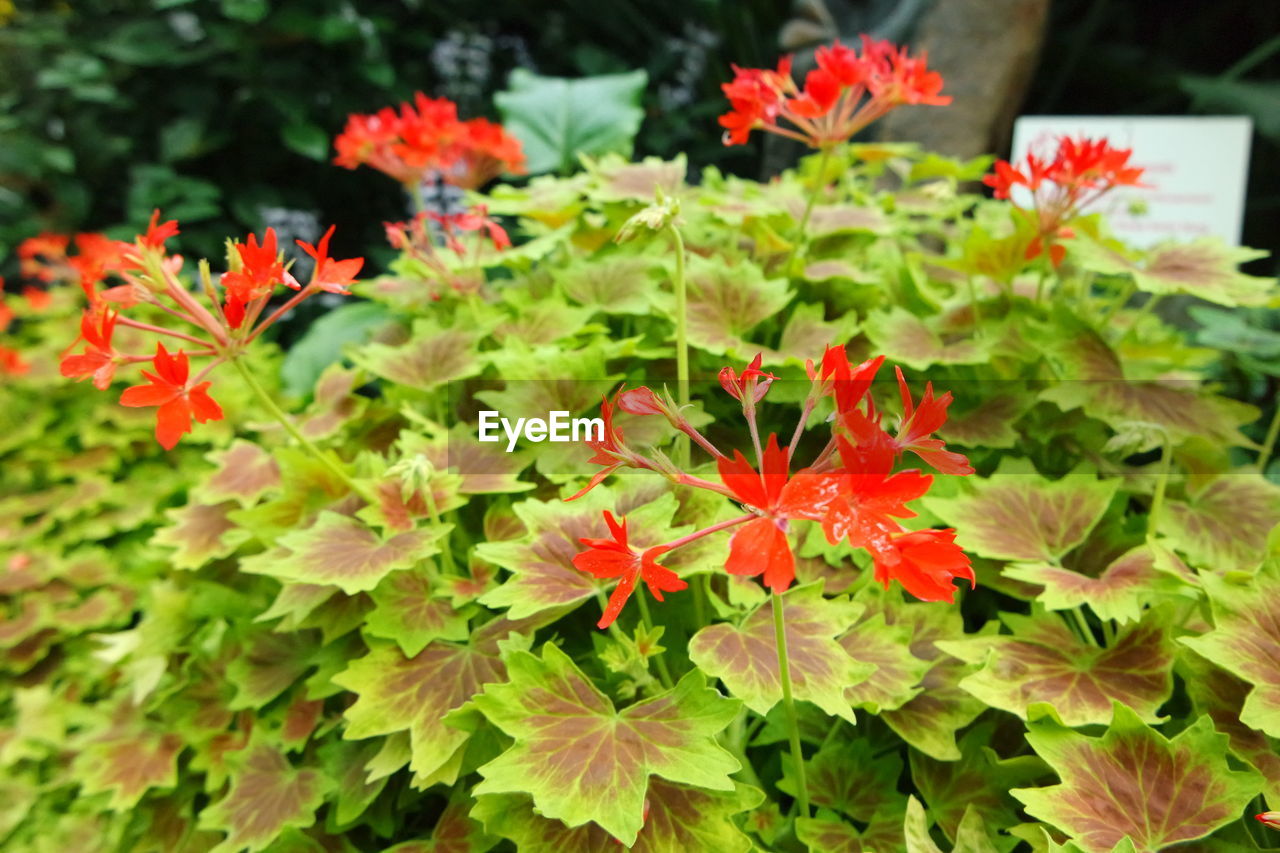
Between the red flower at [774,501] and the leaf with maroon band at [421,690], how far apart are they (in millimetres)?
268

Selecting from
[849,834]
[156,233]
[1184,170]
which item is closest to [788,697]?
[849,834]

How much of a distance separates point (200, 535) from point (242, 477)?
69mm

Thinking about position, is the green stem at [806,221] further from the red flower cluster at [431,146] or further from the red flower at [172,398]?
the red flower at [172,398]

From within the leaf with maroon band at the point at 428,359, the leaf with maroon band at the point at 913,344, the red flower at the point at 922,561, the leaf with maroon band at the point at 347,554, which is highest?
the red flower at the point at 922,561

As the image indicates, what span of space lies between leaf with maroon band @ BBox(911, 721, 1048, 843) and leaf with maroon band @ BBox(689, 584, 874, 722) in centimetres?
14

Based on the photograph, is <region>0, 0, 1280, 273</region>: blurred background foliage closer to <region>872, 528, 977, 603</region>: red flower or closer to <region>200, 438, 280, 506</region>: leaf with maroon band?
<region>200, 438, 280, 506</region>: leaf with maroon band

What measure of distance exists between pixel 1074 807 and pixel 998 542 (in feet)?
0.69

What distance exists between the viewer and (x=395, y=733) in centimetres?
60

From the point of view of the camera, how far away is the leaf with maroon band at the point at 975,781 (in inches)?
22.1

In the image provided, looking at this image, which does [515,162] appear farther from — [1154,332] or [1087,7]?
[1087,7]

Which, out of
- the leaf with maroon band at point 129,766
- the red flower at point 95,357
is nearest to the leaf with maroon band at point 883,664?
the red flower at point 95,357

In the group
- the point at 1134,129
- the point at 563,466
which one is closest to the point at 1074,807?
the point at 563,466

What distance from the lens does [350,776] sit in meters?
0.63

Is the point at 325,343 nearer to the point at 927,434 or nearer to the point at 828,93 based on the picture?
the point at 828,93
